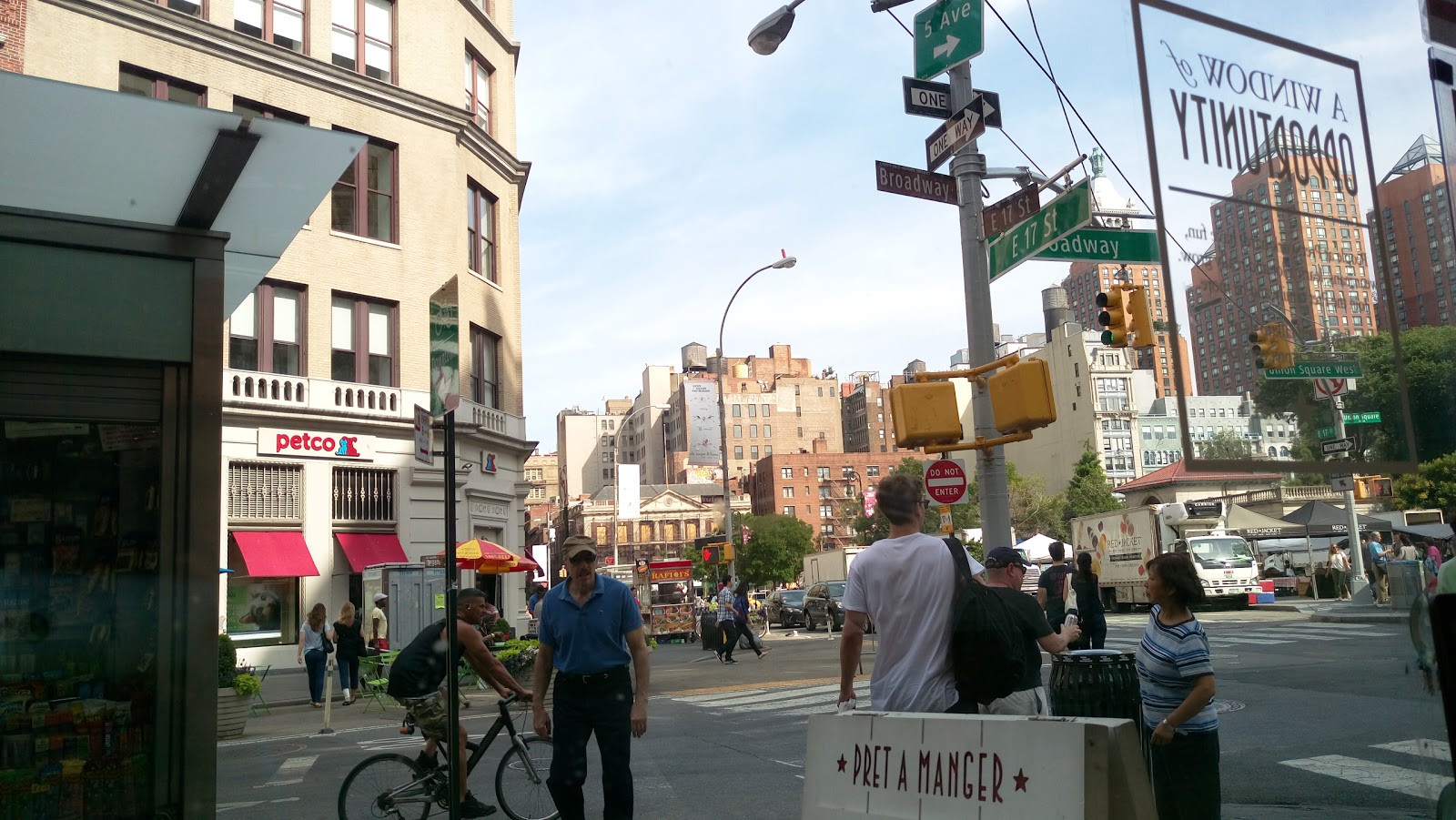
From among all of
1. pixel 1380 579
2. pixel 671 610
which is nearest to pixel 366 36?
pixel 671 610

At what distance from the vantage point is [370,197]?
2764 cm

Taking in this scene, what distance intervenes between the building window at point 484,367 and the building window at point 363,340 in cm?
246

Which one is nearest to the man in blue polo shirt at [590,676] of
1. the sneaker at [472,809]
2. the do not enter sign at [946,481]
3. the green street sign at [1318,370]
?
the sneaker at [472,809]

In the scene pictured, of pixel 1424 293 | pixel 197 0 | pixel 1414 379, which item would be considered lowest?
pixel 1414 379

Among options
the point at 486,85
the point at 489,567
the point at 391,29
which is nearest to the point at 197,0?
the point at 391,29

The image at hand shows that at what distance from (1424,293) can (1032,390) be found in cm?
514

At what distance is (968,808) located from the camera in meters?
4.21

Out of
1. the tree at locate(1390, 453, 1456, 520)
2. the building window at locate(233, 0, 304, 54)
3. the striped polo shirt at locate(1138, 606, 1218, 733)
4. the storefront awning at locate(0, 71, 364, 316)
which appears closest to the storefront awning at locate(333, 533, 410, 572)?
the building window at locate(233, 0, 304, 54)

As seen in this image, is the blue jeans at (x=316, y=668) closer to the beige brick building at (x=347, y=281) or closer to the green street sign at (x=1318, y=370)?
the beige brick building at (x=347, y=281)

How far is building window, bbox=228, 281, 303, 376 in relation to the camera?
25.1m

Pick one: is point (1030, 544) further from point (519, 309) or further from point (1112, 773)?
point (1112, 773)

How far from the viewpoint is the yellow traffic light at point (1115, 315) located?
1033 centimetres

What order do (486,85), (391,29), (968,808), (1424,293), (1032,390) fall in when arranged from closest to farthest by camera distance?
(1424,293), (968,808), (1032,390), (391,29), (486,85)

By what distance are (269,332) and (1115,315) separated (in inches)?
827
